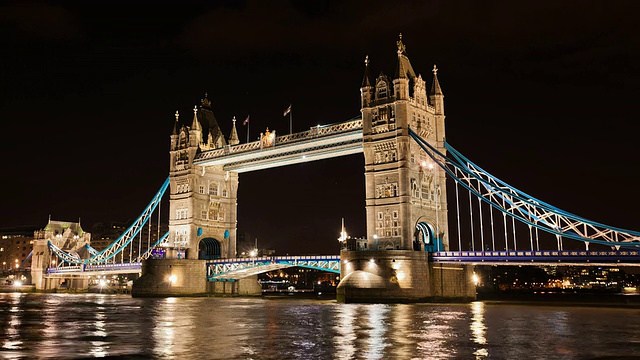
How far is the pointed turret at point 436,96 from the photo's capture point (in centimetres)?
6575

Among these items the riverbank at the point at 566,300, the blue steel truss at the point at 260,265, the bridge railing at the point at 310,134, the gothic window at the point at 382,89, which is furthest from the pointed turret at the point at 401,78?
the riverbank at the point at 566,300

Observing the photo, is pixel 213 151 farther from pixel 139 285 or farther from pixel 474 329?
pixel 474 329

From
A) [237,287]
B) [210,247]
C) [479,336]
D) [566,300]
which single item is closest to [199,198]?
[210,247]

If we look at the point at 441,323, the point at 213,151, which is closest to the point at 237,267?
the point at 213,151

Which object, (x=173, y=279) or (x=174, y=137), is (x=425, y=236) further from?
(x=174, y=137)

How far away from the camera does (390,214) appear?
199 feet

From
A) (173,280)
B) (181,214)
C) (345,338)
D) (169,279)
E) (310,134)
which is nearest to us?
(345,338)

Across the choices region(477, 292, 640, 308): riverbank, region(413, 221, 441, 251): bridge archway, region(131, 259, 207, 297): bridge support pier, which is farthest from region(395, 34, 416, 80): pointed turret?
region(131, 259, 207, 297): bridge support pier

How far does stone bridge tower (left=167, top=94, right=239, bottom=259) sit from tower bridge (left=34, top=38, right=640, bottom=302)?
204 mm

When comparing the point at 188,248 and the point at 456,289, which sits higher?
the point at 188,248

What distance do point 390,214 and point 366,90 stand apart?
13137mm

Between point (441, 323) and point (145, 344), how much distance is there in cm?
1519

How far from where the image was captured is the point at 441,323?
30.7 m

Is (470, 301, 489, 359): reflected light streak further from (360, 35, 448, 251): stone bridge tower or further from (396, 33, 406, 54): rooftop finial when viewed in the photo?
(396, 33, 406, 54): rooftop finial
